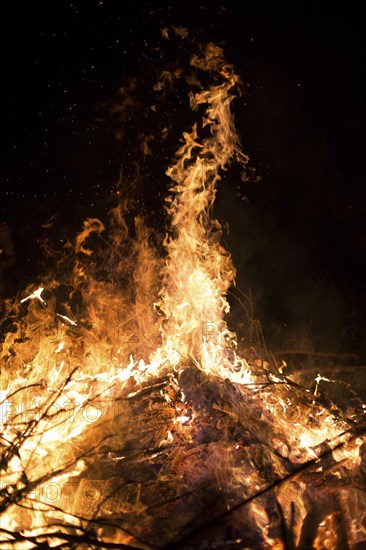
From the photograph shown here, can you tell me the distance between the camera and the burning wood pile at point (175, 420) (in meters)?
3.23

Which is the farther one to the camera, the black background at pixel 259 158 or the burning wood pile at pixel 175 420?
the black background at pixel 259 158

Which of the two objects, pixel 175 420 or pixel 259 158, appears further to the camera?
pixel 259 158

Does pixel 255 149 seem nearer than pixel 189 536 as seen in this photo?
No

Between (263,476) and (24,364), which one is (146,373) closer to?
(24,364)

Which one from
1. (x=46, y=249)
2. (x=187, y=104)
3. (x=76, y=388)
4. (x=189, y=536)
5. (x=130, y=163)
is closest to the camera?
(x=189, y=536)

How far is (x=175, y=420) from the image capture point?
4.40 m

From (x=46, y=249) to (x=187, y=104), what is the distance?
446cm

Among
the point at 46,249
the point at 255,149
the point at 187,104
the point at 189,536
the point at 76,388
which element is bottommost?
the point at 189,536

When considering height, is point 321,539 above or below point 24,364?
below

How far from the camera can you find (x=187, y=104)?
6383mm

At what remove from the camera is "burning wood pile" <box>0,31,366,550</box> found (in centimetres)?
323

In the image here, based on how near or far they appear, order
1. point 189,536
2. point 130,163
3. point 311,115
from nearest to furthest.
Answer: point 189,536
point 130,163
point 311,115

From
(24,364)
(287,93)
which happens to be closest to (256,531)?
A: (24,364)

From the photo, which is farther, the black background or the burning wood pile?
the black background
